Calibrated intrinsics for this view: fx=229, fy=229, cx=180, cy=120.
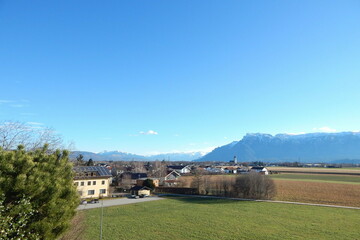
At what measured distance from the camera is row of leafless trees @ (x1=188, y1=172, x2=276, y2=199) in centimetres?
4984

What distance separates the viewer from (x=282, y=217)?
32.4 metres

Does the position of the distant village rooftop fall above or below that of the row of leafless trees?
above

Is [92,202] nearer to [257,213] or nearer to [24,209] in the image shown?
[257,213]

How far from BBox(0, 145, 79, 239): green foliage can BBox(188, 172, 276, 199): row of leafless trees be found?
4802cm

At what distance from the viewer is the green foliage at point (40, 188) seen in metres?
6.48

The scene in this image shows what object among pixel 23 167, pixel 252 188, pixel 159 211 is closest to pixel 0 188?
pixel 23 167

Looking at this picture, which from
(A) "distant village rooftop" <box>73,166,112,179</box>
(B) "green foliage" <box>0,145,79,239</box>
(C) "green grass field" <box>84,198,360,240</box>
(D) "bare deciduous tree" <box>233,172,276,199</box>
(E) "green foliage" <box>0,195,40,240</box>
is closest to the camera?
(E) "green foliage" <box>0,195,40,240</box>

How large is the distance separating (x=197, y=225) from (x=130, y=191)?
36.4m

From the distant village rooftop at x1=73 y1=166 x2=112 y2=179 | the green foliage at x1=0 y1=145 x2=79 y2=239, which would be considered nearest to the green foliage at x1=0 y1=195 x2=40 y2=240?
the green foliage at x1=0 y1=145 x2=79 y2=239

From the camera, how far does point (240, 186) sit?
5253cm

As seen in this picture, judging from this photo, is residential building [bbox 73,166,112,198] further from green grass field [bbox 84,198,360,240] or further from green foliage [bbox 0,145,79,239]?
green foliage [bbox 0,145,79,239]

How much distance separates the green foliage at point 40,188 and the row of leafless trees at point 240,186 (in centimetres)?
4802

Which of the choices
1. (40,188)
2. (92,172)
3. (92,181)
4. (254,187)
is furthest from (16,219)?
(254,187)

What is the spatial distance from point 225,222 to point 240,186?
80.8ft
